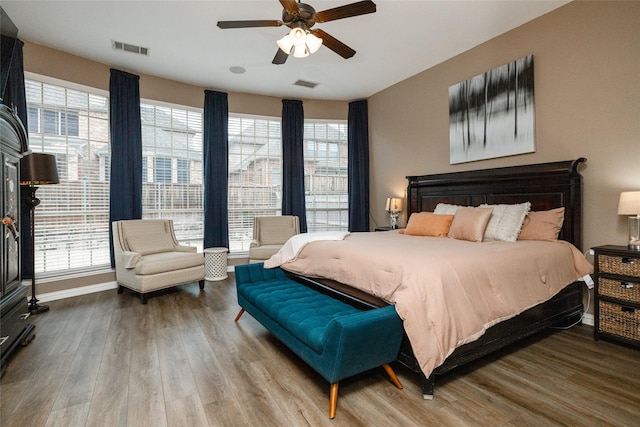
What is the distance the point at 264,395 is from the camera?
2.00 metres

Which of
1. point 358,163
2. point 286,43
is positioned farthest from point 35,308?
point 358,163

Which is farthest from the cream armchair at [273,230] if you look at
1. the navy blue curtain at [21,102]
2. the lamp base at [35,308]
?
the navy blue curtain at [21,102]

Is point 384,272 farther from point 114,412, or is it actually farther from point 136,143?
point 136,143

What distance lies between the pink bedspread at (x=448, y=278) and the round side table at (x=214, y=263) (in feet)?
7.82

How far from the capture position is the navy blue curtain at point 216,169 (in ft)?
17.5

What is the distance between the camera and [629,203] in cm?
262

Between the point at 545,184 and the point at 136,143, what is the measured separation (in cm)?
528

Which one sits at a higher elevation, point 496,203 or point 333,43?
point 333,43

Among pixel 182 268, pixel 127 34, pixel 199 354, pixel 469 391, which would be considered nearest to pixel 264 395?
pixel 199 354

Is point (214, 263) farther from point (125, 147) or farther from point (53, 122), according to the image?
point (53, 122)

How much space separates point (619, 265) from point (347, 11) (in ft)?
9.89

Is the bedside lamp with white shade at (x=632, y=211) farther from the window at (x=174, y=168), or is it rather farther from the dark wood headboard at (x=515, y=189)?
the window at (x=174, y=168)

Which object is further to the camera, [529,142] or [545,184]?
[529,142]

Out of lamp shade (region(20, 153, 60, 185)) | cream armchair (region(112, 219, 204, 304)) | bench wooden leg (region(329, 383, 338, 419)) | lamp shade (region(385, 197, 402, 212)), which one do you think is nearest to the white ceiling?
lamp shade (region(20, 153, 60, 185))
